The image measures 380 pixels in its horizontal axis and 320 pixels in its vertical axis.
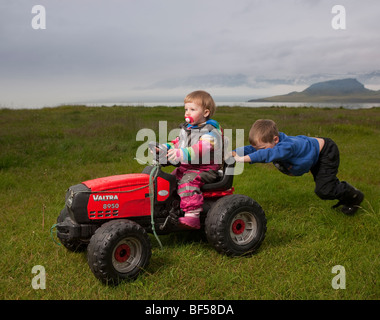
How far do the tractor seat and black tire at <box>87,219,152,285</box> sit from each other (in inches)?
40.6

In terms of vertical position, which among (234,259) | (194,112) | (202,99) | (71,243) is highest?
(202,99)

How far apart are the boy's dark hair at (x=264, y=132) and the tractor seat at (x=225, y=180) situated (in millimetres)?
456

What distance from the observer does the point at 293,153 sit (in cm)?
483

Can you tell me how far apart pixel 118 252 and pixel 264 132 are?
2272 mm

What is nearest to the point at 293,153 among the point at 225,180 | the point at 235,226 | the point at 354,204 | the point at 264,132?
the point at 264,132

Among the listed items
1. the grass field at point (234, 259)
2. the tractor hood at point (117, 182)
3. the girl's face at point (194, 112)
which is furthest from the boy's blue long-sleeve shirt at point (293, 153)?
→ the tractor hood at point (117, 182)

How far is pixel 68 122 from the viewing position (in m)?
16.0

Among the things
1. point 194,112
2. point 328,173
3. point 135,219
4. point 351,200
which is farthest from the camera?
point 351,200

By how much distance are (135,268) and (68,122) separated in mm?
13224

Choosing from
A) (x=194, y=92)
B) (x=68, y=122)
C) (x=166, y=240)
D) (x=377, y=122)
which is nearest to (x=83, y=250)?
(x=166, y=240)

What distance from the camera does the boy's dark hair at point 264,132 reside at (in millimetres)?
4746

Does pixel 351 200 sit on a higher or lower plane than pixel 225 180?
lower

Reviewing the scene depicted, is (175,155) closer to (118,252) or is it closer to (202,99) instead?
(202,99)

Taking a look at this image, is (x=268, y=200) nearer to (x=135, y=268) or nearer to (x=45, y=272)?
(x=135, y=268)
